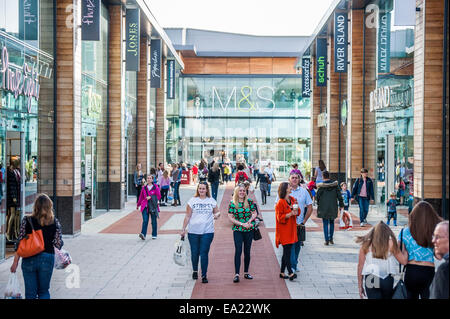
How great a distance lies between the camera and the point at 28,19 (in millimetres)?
12523

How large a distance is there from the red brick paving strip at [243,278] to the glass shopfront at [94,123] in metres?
6.43

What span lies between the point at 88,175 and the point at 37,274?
38.9ft

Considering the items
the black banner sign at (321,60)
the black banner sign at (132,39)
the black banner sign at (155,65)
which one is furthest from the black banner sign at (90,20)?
the black banner sign at (321,60)

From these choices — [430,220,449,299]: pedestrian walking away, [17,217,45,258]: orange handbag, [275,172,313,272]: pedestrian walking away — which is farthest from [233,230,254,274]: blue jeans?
[430,220,449,299]: pedestrian walking away

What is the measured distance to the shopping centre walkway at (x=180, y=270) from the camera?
8234 millimetres

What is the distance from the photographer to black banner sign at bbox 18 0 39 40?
12039mm

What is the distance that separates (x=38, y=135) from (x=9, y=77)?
2.87 metres

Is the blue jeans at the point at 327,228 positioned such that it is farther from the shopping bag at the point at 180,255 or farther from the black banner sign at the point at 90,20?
the black banner sign at the point at 90,20

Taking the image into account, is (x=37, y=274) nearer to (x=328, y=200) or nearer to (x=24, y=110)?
(x=24, y=110)

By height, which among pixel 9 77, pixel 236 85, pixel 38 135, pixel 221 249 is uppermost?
pixel 236 85

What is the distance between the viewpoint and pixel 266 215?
721 inches

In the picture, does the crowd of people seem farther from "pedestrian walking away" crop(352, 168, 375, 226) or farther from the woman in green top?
"pedestrian walking away" crop(352, 168, 375, 226)

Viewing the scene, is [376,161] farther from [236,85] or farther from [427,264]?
[236,85]

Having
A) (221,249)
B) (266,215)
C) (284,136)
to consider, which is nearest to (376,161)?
(266,215)
